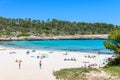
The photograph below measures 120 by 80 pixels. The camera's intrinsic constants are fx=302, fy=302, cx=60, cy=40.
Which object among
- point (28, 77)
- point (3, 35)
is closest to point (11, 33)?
point (3, 35)

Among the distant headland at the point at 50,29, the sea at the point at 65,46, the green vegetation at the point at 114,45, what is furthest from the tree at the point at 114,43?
the distant headland at the point at 50,29

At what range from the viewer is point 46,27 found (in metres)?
174

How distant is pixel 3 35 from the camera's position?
14838cm

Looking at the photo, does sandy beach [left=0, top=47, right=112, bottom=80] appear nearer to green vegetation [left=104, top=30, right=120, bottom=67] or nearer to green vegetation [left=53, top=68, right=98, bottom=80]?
green vegetation [left=53, top=68, right=98, bottom=80]

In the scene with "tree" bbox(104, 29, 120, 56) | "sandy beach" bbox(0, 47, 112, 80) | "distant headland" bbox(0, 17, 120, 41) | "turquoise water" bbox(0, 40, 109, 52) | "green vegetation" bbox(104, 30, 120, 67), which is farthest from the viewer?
"distant headland" bbox(0, 17, 120, 41)

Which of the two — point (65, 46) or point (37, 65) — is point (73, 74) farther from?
point (65, 46)

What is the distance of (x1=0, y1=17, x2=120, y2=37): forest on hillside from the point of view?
161 metres

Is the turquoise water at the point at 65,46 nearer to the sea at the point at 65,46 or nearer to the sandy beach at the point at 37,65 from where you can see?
the sea at the point at 65,46

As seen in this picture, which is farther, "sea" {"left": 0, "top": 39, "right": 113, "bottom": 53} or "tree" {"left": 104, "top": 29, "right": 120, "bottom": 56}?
"sea" {"left": 0, "top": 39, "right": 113, "bottom": 53}

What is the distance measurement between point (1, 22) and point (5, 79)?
5861 inches

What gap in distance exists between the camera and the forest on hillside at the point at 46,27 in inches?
6329

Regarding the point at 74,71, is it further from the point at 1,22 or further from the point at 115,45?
the point at 1,22

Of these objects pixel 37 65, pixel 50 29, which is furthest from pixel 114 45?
pixel 50 29

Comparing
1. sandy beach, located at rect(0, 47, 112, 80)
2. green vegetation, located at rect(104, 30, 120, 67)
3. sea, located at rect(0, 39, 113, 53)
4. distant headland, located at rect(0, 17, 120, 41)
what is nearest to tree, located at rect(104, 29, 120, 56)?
green vegetation, located at rect(104, 30, 120, 67)
